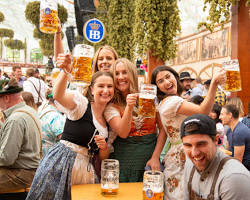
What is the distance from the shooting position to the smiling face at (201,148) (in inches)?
47.2

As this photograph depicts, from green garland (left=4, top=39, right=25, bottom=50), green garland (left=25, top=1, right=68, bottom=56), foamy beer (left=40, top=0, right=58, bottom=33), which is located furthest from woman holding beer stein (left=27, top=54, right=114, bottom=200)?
green garland (left=4, top=39, right=25, bottom=50)


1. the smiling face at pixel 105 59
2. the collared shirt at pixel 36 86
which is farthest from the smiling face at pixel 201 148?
the collared shirt at pixel 36 86

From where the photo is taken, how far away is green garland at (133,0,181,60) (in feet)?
13.6

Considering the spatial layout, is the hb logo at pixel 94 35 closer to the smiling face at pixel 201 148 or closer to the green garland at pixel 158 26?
the green garland at pixel 158 26

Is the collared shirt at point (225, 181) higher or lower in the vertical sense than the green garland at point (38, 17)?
lower

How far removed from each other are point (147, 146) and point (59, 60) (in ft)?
2.92

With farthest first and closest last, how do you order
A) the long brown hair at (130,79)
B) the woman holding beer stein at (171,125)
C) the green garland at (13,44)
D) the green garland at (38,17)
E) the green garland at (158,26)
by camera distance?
1. the green garland at (13,44)
2. the green garland at (38,17)
3. the green garland at (158,26)
4. the long brown hair at (130,79)
5. the woman holding beer stein at (171,125)

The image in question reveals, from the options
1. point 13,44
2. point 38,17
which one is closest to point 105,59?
point 38,17

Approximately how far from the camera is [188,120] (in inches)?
48.4

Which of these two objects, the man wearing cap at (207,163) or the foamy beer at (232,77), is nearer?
the man wearing cap at (207,163)

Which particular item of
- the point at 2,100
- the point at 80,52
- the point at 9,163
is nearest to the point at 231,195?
the point at 80,52

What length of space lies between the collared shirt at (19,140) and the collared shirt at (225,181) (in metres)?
1.68

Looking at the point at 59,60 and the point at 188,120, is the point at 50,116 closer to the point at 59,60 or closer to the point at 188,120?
the point at 59,60

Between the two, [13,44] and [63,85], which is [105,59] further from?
[13,44]
